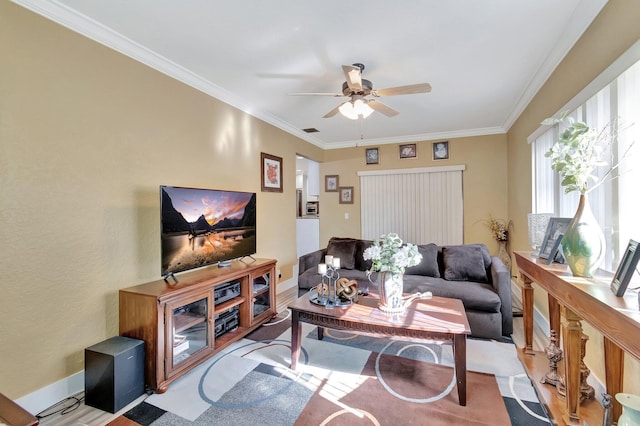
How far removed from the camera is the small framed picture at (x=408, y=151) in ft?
17.5

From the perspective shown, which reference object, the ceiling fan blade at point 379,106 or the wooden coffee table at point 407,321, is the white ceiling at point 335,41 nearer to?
the ceiling fan blade at point 379,106

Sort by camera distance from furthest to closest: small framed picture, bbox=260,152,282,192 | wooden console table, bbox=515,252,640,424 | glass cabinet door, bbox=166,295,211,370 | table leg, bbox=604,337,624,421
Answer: small framed picture, bbox=260,152,282,192 → glass cabinet door, bbox=166,295,211,370 → table leg, bbox=604,337,624,421 → wooden console table, bbox=515,252,640,424

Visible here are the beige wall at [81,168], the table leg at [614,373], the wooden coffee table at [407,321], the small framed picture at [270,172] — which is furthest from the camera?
the small framed picture at [270,172]

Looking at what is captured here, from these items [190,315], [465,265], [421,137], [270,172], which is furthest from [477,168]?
[190,315]

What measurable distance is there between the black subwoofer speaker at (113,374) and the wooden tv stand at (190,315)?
87 mm

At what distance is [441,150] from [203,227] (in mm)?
4340

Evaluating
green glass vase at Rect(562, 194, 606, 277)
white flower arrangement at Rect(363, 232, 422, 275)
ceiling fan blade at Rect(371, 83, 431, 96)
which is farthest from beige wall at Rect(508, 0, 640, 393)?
white flower arrangement at Rect(363, 232, 422, 275)

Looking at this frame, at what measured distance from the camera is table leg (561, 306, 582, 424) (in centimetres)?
155

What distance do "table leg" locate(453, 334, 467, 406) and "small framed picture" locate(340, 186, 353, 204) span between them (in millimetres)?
4149

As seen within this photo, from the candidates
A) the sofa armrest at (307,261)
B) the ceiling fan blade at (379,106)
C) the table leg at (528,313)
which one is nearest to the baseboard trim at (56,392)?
the table leg at (528,313)

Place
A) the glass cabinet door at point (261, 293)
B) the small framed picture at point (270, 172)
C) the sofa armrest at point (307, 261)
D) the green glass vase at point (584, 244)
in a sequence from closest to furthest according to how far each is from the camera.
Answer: the green glass vase at point (584, 244), the glass cabinet door at point (261, 293), the sofa armrest at point (307, 261), the small framed picture at point (270, 172)

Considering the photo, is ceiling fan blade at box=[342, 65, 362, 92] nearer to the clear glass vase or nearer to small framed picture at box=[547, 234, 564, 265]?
the clear glass vase

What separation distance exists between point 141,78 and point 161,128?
43 centimetres

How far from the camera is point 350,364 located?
92.2 inches
